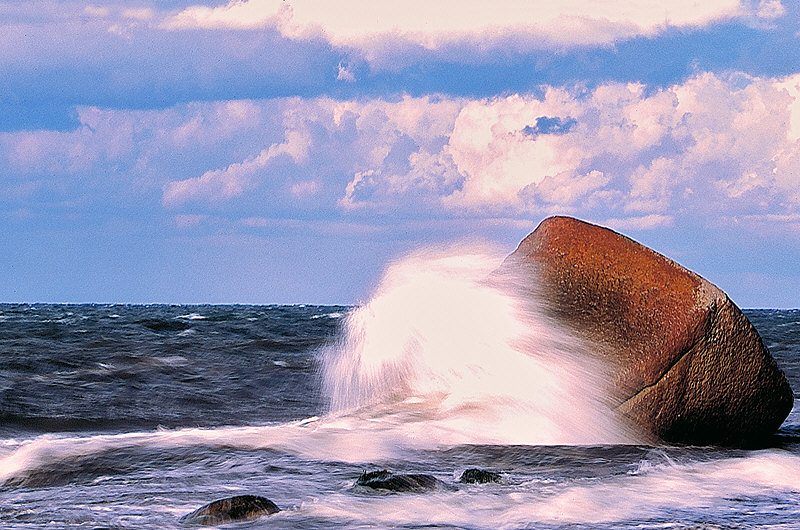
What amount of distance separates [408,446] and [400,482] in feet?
5.68

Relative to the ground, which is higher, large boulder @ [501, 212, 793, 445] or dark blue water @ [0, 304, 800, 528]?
large boulder @ [501, 212, 793, 445]

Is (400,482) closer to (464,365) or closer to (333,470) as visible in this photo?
(333,470)

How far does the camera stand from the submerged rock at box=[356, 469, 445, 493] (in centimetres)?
513

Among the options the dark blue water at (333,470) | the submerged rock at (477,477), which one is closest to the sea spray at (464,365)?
the dark blue water at (333,470)

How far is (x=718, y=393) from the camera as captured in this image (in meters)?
7.15

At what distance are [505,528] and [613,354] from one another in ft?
9.88

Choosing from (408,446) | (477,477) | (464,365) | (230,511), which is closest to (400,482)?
(477,477)

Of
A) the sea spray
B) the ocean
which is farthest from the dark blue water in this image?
the sea spray

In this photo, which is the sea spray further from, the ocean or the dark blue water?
the dark blue water

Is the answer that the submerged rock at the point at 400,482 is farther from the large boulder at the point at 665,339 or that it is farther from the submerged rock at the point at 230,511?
the large boulder at the point at 665,339

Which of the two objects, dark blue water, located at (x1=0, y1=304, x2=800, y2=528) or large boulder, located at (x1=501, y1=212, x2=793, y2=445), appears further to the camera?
large boulder, located at (x1=501, y1=212, x2=793, y2=445)

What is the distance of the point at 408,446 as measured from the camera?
271 inches

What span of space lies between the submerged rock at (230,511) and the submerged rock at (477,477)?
4.27 ft

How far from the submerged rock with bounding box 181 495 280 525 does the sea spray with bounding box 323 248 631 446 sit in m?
Result: 2.52
